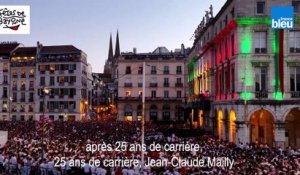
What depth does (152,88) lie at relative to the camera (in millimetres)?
90125

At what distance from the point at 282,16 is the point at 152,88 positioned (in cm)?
5246

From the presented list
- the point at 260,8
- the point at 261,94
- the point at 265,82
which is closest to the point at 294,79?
the point at 265,82

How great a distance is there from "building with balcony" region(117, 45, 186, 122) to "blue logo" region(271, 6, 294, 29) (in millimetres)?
49958

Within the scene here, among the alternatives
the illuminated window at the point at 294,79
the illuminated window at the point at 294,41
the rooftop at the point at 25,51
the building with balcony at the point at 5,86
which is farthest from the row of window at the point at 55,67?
the illuminated window at the point at 294,79

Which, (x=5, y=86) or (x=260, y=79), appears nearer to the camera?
(x=260, y=79)

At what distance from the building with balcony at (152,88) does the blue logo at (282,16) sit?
49958mm

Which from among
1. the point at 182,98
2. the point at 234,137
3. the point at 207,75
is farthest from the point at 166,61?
the point at 234,137

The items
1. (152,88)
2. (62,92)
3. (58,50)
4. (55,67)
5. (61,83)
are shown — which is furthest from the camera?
(152,88)

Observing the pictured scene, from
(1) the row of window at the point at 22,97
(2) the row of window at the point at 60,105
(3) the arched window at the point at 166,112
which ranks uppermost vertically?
(1) the row of window at the point at 22,97

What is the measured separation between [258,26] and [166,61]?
51.2 meters

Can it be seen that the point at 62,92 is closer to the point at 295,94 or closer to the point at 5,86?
the point at 5,86

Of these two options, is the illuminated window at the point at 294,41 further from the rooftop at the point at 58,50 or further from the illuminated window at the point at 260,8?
the rooftop at the point at 58,50

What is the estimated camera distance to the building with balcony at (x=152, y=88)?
8888 cm

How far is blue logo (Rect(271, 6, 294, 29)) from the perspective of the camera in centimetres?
3881
